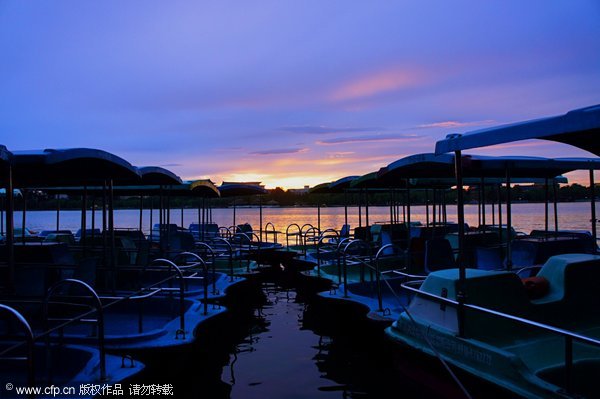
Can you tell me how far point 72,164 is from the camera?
7.68 meters

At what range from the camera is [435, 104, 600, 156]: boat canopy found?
3701mm

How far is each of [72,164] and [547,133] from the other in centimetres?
658

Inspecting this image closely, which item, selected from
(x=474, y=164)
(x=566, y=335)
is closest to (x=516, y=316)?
(x=566, y=335)

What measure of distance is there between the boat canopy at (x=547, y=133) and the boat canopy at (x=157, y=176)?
6.34 m

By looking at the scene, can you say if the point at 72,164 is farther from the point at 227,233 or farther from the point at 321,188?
the point at 321,188

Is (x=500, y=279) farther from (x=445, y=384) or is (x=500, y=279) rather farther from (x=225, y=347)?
(x=225, y=347)

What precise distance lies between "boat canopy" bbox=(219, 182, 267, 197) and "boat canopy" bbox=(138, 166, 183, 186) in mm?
7777

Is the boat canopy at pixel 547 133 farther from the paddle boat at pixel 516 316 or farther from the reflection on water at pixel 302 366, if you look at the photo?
the reflection on water at pixel 302 366

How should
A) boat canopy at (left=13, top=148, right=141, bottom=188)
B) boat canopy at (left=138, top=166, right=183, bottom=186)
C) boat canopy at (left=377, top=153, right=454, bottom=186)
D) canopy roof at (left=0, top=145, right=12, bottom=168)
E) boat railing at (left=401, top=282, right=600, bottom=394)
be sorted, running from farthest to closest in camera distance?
1. boat canopy at (left=138, top=166, right=183, bottom=186)
2. boat canopy at (left=377, top=153, right=454, bottom=186)
3. boat canopy at (left=13, top=148, right=141, bottom=188)
4. canopy roof at (left=0, top=145, right=12, bottom=168)
5. boat railing at (left=401, top=282, right=600, bottom=394)

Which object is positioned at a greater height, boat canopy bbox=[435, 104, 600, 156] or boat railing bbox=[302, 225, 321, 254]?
boat canopy bbox=[435, 104, 600, 156]

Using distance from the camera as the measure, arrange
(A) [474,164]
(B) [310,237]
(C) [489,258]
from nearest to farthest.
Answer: (A) [474,164] < (C) [489,258] < (B) [310,237]

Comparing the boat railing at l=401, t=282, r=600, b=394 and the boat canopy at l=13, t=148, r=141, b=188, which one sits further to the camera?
the boat canopy at l=13, t=148, r=141, b=188

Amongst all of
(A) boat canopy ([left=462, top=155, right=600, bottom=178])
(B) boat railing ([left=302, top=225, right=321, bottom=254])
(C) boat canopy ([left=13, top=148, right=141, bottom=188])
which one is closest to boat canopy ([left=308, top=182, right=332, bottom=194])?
(B) boat railing ([left=302, top=225, right=321, bottom=254])

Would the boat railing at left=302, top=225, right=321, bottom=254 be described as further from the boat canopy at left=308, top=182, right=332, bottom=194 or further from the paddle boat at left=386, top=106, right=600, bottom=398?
the paddle boat at left=386, top=106, right=600, bottom=398
